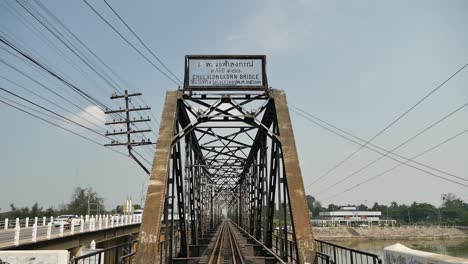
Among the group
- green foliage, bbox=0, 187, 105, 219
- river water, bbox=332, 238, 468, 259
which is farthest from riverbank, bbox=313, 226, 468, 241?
green foliage, bbox=0, 187, 105, 219

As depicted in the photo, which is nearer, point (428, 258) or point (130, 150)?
point (428, 258)

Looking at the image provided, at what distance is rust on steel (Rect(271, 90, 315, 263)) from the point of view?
895 centimetres

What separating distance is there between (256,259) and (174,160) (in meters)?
5.05

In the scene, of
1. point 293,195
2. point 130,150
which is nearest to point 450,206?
point 130,150

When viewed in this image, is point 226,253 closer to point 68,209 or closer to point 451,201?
point 68,209

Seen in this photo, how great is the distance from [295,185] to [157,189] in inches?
147

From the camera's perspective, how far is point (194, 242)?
1909 centimetres

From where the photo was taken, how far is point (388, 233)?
82125 mm

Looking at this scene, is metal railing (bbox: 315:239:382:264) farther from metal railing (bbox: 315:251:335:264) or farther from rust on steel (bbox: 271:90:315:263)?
rust on steel (bbox: 271:90:315:263)

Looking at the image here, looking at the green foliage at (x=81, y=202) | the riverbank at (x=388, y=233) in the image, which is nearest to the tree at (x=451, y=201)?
the riverbank at (x=388, y=233)

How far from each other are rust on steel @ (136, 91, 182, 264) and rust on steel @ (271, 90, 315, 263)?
11.0ft

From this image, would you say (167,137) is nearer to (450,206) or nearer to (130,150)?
(130,150)

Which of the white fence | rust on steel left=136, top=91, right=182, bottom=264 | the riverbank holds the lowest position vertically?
the riverbank

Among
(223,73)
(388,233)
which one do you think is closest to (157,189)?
(223,73)
